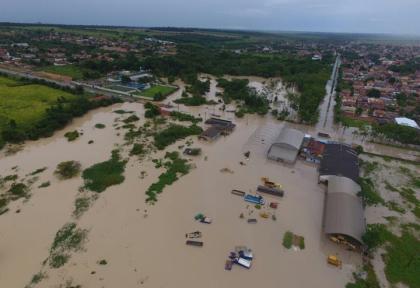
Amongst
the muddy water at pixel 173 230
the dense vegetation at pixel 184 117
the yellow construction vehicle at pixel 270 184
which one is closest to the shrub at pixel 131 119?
the dense vegetation at pixel 184 117

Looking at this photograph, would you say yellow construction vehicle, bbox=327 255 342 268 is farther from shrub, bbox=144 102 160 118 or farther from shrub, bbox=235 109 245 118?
shrub, bbox=144 102 160 118

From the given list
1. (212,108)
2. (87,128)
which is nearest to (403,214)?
(212,108)

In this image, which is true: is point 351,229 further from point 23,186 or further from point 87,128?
Answer: point 87,128

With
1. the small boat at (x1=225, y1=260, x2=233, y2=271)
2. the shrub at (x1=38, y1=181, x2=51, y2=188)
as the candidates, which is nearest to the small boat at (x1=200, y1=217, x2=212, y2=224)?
the small boat at (x1=225, y1=260, x2=233, y2=271)

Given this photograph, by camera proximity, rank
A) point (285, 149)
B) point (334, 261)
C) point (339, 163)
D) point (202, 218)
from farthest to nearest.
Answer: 1. point (285, 149)
2. point (339, 163)
3. point (202, 218)
4. point (334, 261)

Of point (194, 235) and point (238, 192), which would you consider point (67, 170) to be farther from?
point (238, 192)

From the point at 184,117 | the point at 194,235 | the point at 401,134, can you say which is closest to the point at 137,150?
the point at 184,117
